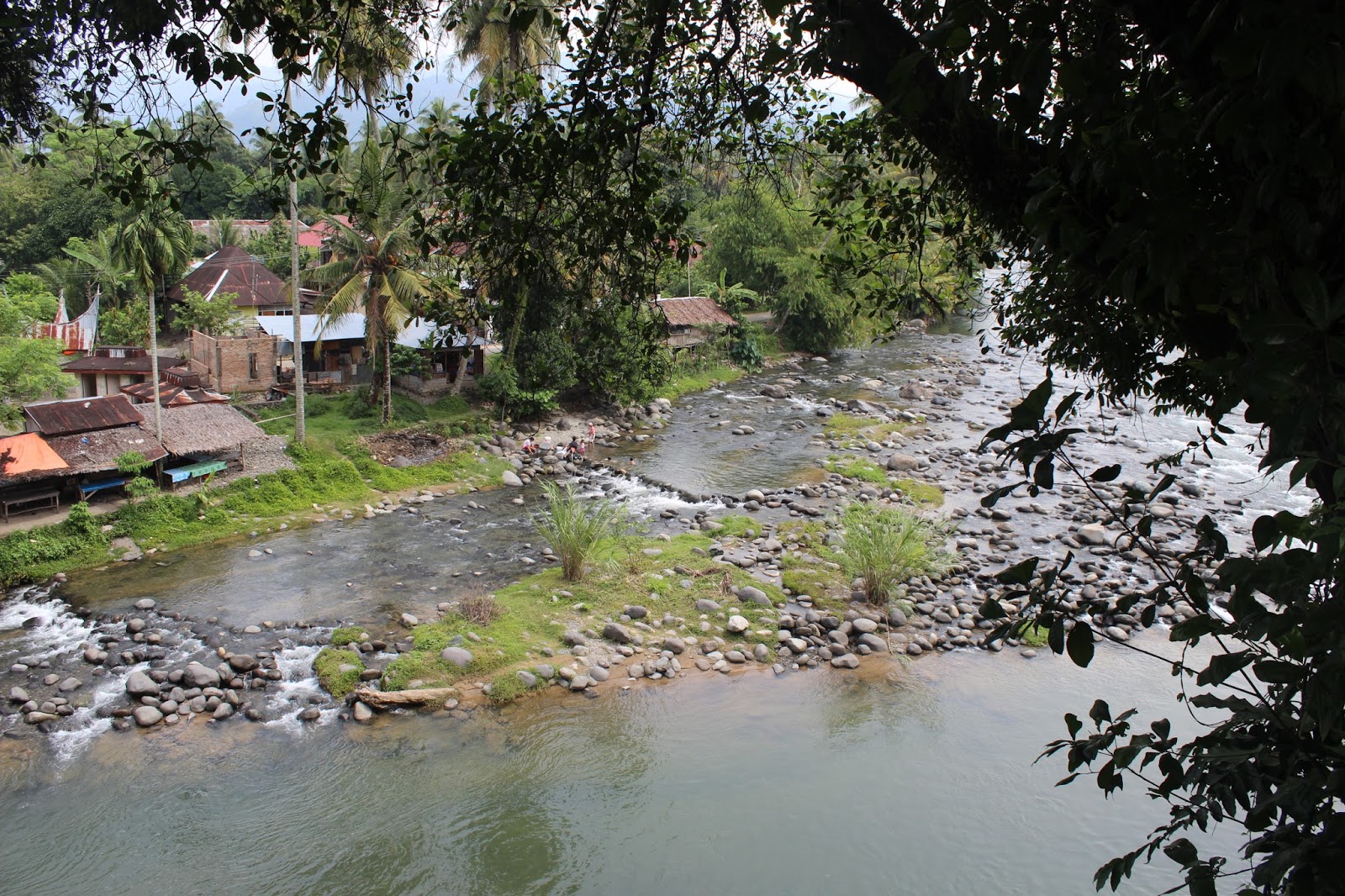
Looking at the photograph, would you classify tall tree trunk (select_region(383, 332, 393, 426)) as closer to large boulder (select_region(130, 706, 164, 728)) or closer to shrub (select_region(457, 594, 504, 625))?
shrub (select_region(457, 594, 504, 625))

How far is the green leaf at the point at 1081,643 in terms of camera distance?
1.88m

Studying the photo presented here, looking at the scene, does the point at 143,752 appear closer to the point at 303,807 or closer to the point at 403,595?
the point at 303,807

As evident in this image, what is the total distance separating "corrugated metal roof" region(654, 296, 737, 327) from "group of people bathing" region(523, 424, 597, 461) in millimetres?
7886

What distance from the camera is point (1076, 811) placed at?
783 centimetres

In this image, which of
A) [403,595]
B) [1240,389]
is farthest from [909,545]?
[1240,389]

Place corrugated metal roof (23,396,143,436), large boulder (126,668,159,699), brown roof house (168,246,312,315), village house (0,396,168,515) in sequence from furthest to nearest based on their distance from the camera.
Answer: brown roof house (168,246,312,315), corrugated metal roof (23,396,143,436), village house (0,396,168,515), large boulder (126,668,159,699)

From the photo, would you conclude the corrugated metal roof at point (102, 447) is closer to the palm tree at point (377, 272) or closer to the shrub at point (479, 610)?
the palm tree at point (377, 272)

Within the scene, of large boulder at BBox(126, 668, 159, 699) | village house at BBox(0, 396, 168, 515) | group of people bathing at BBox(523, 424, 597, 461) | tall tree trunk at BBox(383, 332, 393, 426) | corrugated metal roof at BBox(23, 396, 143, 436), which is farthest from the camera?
group of people bathing at BBox(523, 424, 597, 461)

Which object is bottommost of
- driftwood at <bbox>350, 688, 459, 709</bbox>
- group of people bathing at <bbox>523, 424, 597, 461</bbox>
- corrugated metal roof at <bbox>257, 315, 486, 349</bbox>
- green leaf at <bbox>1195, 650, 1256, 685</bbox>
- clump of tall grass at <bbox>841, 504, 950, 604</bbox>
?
driftwood at <bbox>350, 688, 459, 709</bbox>

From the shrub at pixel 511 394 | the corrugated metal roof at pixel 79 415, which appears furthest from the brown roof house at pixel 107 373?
the shrub at pixel 511 394

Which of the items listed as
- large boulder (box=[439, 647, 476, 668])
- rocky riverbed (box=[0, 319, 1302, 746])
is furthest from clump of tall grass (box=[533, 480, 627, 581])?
large boulder (box=[439, 647, 476, 668])

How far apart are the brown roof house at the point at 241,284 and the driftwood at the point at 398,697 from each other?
17874 millimetres

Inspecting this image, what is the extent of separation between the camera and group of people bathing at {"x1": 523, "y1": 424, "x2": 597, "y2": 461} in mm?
18531

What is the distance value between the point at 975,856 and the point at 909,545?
4.74 metres
